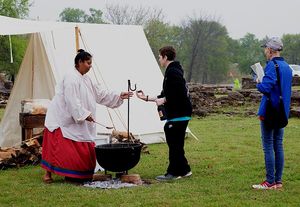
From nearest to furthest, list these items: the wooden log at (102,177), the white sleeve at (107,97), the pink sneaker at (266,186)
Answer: the pink sneaker at (266,186)
the wooden log at (102,177)
the white sleeve at (107,97)

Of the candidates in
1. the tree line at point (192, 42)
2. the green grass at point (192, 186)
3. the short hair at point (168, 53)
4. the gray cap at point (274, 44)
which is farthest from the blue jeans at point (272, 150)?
the tree line at point (192, 42)

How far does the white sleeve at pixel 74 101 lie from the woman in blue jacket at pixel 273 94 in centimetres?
185

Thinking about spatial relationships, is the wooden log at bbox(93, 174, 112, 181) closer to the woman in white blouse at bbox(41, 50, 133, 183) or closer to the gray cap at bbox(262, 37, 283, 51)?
the woman in white blouse at bbox(41, 50, 133, 183)

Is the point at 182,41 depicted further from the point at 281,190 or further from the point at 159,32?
the point at 281,190

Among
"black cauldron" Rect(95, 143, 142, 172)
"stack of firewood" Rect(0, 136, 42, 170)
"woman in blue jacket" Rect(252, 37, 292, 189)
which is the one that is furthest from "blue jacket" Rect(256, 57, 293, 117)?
"stack of firewood" Rect(0, 136, 42, 170)

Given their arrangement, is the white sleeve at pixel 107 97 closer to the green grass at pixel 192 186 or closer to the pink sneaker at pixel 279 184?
the green grass at pixel 192 186

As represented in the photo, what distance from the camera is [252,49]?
72625mm

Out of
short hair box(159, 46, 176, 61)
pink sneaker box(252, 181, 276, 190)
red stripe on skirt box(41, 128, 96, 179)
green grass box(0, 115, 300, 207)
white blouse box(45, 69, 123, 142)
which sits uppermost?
short hair box(159, 46, 176, 61)

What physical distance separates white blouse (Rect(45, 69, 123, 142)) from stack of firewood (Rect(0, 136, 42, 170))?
1249mm

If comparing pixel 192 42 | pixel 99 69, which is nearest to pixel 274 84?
pixel 99 69

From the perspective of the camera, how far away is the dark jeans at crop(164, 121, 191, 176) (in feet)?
18.9

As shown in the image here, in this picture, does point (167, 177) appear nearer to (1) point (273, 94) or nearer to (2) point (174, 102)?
(2) point (174, 102)

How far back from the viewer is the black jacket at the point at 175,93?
5699 millimetres

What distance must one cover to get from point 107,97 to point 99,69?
2.37 meters
